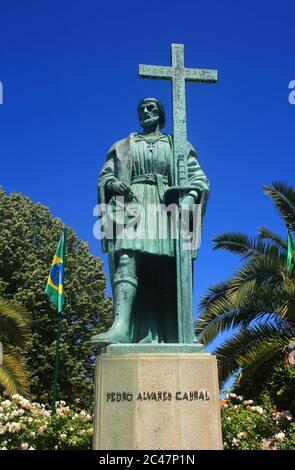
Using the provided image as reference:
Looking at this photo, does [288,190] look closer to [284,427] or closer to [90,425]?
[284,427]

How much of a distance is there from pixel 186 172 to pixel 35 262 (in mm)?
17969

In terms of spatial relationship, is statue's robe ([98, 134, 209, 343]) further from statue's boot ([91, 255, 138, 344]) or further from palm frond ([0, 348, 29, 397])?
palm frond ([0, 348, 29, 397])

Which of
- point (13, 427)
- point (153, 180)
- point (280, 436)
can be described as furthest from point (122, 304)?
point (280, 436)

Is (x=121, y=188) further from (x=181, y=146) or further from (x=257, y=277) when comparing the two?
(x=257, y=277)

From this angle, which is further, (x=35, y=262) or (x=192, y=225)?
(x=35, y=262)

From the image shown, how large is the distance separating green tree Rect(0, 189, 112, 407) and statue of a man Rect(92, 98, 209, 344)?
14.9 m

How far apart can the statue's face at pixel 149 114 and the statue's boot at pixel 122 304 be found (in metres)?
1.82

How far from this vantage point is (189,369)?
203 inches

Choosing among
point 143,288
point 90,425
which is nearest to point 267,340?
point 90,425

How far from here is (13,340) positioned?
14.0 metres

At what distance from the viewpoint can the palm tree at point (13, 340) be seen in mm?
12992

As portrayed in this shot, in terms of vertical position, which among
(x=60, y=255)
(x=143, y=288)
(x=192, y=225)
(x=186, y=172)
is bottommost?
(x=143, y=288)

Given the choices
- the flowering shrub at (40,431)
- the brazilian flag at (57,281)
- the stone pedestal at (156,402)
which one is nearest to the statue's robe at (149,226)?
the stone pedestal at (156,402)

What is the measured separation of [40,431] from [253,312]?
6.13 m
